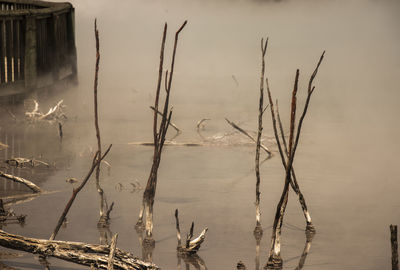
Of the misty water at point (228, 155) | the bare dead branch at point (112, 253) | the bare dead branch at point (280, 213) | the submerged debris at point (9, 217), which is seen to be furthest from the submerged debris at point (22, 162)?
the bare dead branch at point (112, 253)

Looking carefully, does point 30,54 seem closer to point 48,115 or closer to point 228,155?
point 48,115

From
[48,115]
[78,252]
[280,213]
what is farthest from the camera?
[48,115]

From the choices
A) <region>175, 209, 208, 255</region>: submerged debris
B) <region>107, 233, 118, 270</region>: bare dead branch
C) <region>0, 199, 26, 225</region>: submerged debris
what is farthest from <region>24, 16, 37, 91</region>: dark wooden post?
<region>107, 233, 118, 270</region>: bare dead branch

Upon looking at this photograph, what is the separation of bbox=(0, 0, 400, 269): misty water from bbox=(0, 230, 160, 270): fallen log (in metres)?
0.14

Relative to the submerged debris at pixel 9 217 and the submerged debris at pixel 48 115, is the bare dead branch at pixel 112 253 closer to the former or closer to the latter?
the submerged debris at pixel 9 217

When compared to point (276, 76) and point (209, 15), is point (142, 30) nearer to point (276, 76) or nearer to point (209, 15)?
point (209, 15)

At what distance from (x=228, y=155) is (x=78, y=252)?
15.0ft

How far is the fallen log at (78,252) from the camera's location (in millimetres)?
5445

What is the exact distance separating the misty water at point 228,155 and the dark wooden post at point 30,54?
613 mm

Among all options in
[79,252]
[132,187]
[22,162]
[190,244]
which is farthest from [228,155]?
[79,252]

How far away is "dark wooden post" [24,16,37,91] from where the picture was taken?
42.5 ft

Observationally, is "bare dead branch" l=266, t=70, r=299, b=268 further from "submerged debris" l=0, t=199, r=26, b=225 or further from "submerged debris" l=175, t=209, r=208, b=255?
"submerged debris" l=0, t=199, r=26, b=225

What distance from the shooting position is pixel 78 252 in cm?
564

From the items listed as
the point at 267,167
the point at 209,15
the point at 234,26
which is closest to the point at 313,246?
the point at 267,167
